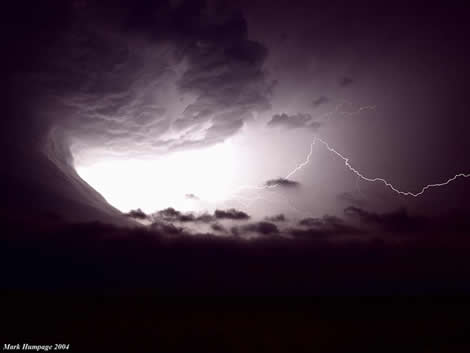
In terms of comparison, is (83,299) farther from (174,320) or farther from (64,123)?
(64,123)

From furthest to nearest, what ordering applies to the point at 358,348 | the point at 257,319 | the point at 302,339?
the point at 257,319
the point at 302,339
the point at 358,348

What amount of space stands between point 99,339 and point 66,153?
25.3 m

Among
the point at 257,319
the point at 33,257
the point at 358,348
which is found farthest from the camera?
the point at 33,257

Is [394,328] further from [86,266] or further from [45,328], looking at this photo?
[86,266]

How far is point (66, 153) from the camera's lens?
28312 millimetres

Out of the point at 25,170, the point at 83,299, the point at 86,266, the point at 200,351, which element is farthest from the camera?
the point at 25,170

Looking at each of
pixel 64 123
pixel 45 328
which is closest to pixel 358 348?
pixel 45 328

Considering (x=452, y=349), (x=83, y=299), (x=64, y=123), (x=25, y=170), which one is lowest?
(x=83, y=299)

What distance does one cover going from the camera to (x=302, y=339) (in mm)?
9797

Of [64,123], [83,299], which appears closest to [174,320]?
[83,299]

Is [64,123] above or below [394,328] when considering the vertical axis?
above

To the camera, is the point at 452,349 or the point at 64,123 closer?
the point at 452,349

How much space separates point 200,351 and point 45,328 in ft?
17.8

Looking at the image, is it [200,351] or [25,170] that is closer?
[200,351]
